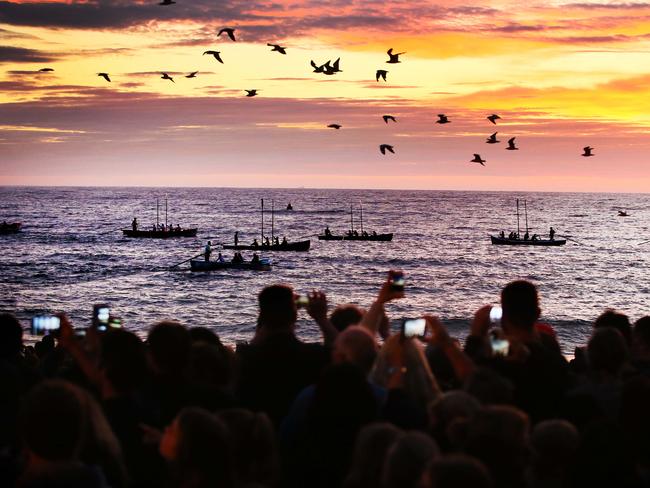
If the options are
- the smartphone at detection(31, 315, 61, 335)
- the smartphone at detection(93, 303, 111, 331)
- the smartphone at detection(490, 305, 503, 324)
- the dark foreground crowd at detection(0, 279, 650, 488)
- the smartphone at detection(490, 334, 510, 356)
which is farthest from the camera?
the smartphone at detection(490, 305, 503, 324)

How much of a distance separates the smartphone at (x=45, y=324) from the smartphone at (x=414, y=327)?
95.2 inches

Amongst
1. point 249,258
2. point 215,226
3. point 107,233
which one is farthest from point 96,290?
point 215,226

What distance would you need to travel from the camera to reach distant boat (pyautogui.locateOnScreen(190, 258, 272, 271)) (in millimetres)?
76000

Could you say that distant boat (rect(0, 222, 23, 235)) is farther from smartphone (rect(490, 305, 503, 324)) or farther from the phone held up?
smartphone (rect(490, 305, 503, 324))

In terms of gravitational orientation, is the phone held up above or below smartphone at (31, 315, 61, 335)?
above

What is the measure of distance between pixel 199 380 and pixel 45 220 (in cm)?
17451

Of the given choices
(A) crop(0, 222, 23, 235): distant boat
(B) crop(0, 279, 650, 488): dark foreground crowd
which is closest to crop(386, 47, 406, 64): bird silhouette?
(B) crop(0, 279, 650, 488): dark foreground crowd

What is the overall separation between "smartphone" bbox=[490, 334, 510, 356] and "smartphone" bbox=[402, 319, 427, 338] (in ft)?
1.84

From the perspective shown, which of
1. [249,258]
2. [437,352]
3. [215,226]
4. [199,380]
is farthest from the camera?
[215,226]

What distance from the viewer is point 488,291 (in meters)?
65.6

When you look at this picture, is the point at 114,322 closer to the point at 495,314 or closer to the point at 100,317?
the point at 100,317

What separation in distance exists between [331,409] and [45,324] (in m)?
2.55

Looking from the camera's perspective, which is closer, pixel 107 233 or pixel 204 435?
pixel 204 435

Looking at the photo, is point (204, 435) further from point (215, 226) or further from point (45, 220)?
point (45, 220)
